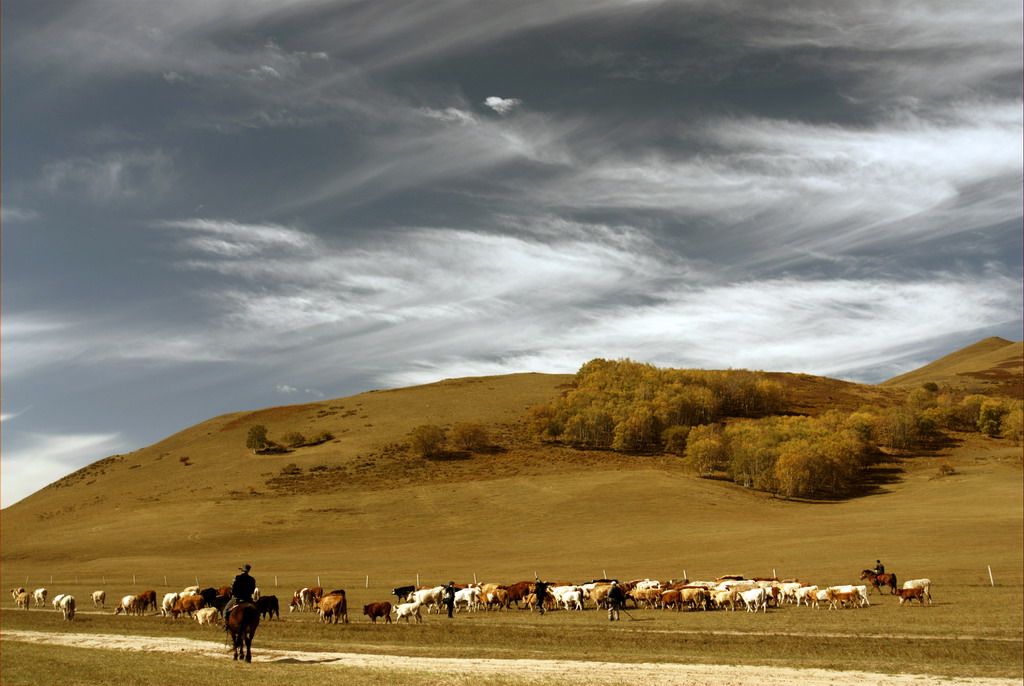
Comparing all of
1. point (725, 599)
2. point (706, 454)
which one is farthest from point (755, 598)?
point (706, 454)

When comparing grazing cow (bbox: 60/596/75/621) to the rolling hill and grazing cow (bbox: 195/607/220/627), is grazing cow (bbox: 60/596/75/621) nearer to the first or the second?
grazing cow (bbox: 195/607/220/627)

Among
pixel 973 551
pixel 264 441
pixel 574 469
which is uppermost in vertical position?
pixel 264 441

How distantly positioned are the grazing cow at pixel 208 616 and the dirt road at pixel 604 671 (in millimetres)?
9120

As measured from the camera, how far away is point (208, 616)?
3064 centimetres

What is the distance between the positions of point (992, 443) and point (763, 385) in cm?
3927

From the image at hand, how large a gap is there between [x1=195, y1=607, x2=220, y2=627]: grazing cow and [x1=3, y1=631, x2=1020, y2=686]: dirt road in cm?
912

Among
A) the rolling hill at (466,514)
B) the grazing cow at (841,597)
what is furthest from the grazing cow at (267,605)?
the grazing cow at (841,597)

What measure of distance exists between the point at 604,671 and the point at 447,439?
105 m

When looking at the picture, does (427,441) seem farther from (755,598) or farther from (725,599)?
(755,598)

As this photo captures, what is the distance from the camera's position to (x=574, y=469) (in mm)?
106625

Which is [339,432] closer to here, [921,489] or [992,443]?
[921,489]

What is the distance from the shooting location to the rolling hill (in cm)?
6106

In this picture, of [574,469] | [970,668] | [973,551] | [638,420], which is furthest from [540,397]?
[970,668]

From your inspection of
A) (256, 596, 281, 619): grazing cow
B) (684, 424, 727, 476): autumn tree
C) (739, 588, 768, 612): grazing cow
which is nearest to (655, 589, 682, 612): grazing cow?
(739, 588, 768, 612): grazing cow
